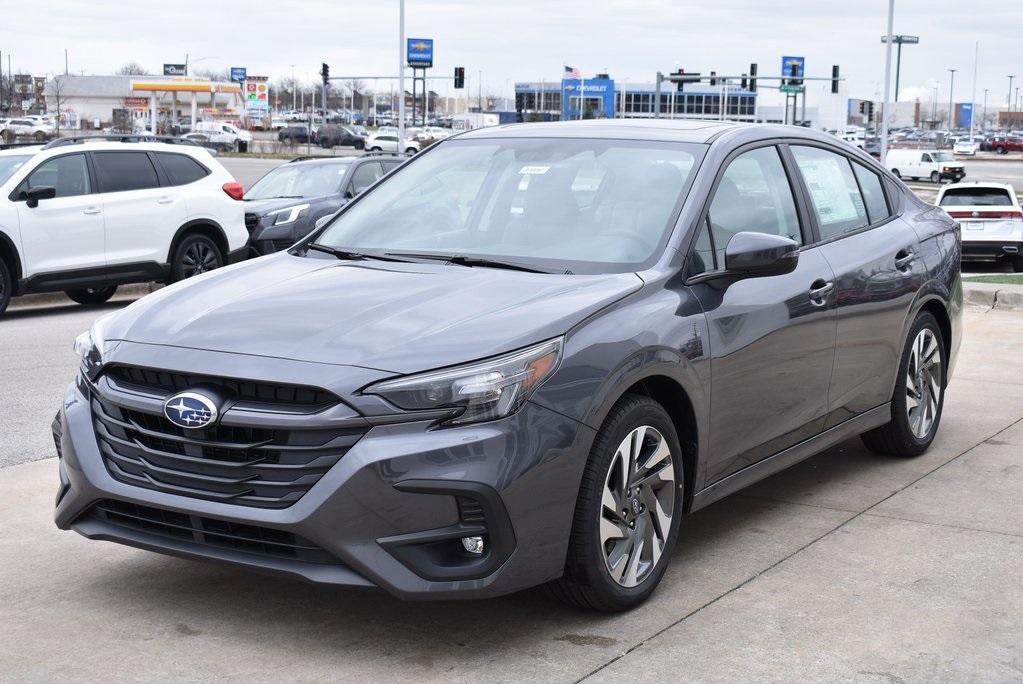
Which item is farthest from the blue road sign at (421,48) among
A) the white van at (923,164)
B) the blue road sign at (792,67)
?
the white van at (923,164)

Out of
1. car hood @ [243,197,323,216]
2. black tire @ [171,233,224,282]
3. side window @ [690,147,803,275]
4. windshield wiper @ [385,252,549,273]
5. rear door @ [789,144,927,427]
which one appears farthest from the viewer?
car hood @ [243,197,323,216]

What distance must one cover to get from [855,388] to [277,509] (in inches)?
122

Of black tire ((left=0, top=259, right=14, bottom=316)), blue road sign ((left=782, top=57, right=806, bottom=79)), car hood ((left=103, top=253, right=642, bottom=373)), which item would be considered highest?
blue road sign ((left=782, top=57, right=806, bottom=79))

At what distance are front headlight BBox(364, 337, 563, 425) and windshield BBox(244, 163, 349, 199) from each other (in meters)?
14.3

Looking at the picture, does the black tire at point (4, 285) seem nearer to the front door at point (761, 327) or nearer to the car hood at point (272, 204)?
the car hood at point (272, 204)

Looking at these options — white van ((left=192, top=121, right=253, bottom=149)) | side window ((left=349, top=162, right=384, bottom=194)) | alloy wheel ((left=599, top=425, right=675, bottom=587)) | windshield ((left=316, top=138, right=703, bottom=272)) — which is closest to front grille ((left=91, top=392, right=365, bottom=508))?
alloy wheel ((left=599, top=425, right=675, bottom=587))

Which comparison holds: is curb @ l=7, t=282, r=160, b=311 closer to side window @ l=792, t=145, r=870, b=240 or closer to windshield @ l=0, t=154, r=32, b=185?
windshield @ l=0, t=154, r=32, b=185

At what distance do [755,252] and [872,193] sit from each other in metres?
1.96

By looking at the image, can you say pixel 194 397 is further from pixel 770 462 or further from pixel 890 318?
pixel 890 318

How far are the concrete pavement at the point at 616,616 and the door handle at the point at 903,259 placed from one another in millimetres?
1177

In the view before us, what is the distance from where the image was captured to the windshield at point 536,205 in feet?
16.4

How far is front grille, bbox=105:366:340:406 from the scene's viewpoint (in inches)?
154

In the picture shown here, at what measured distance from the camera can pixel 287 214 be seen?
56.1 ft

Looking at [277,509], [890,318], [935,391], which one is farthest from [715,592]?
[935,391]
